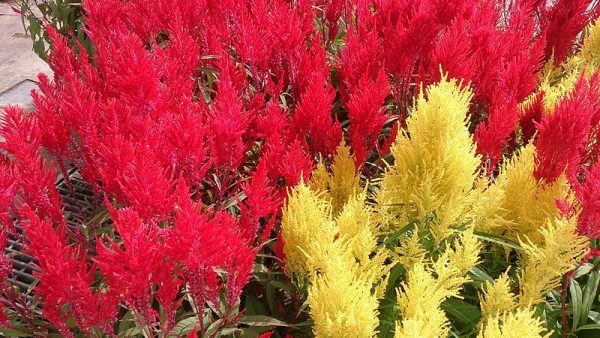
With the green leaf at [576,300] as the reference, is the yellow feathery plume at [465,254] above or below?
above

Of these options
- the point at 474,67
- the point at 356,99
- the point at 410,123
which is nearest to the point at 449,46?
the point at 474,67

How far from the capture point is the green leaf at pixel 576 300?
1.58 m

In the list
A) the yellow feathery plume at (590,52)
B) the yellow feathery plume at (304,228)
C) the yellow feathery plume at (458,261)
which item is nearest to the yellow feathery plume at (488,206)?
the yellow feathery plume at (458,261)

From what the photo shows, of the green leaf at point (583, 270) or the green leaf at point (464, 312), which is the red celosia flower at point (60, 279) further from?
the green leaf at point (583, 270)

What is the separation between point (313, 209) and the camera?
1323 mm

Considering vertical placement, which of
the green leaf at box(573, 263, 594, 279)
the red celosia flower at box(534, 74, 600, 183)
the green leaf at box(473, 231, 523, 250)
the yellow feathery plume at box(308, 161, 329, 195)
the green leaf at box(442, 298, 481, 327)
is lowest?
the green leaf at box(442, 298, 481, 327)

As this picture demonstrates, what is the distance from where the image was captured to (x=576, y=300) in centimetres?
159

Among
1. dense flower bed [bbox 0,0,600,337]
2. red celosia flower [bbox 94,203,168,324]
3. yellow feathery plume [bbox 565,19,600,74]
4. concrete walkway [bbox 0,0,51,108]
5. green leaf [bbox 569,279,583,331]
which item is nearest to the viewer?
red celosia flower [bbox 94,203,168,324]

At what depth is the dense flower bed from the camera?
1098mm

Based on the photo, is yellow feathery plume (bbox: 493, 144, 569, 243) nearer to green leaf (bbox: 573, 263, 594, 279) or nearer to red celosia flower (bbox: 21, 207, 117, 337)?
green leaf (bbox: 573, 263, 594, 279)

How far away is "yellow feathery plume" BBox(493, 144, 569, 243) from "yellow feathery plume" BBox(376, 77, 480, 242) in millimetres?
174

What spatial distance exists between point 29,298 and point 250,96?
1080mm

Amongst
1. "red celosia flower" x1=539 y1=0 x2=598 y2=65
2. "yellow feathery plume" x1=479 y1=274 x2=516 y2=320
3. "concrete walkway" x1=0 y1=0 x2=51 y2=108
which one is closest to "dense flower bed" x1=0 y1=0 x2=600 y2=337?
"yellow feathery plume" x1=479 y1=274 x2=516 y2=320

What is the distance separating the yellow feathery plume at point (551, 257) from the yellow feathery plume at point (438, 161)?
199 millimetres
